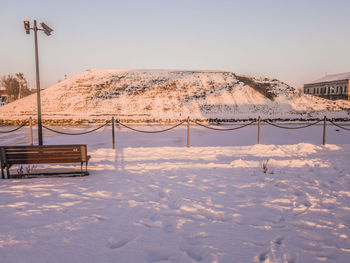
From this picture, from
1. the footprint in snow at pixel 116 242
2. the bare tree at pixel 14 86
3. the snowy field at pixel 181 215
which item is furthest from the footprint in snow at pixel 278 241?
the bare tree at pixel 14 86

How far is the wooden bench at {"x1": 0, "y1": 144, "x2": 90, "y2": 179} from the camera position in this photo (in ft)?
18.9

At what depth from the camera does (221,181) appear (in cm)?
557

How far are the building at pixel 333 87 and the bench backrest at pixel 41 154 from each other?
6651cm

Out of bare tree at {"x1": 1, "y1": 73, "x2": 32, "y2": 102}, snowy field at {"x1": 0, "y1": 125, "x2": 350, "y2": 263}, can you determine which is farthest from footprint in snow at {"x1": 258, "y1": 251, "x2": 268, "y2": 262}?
bare tree at {"x1": 1, "y1": 73, "x2": 32, "y2": 102}

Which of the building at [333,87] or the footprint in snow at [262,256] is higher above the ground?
the building at [333,87]

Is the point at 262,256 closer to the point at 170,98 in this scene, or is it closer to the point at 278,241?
the point at 278,241

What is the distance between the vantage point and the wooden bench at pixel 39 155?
576cm

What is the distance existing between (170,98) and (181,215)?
3890cm

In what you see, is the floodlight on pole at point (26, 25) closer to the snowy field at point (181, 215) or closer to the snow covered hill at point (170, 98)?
the snowy field at point (181, 215)

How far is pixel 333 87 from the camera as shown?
60.5 m

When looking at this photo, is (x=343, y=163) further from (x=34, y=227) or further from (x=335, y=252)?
(x=34, y=227)

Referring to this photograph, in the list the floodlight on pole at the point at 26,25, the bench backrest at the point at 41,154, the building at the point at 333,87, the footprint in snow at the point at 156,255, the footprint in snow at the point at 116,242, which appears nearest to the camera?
the footprint in snow at the point at 156,255

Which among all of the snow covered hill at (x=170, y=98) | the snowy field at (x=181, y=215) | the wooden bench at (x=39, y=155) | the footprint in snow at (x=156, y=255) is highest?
the snow covered hill at (x=170, y=98)

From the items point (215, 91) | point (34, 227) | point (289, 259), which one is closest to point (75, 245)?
point (34, 227)
